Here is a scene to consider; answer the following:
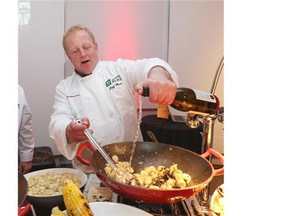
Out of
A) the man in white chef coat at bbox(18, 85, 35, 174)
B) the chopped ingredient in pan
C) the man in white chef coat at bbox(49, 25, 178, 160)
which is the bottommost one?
the man in white chef coat at bbox(18, 85, 35, 174)

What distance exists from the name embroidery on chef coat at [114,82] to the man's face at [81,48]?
124 millimetres

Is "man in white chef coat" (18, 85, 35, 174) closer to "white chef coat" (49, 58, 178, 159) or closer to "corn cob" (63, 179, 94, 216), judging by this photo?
"white chef coat" (49, 58, 178, 159)

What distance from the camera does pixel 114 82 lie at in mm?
1383

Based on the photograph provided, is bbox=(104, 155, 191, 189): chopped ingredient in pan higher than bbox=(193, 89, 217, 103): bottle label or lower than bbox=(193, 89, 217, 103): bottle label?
lower

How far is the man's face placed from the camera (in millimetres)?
1295

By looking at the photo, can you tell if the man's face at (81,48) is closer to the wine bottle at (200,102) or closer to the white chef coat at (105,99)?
the white chef coat at (105,99)

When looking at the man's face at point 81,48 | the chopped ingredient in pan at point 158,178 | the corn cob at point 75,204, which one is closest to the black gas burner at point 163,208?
the chopped ingredient in pan at point 158,178

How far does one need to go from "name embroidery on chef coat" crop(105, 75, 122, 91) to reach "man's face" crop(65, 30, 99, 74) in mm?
124

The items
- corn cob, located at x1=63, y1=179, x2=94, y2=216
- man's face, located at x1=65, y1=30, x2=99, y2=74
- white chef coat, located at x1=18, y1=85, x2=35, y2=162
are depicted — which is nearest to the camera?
corn cob, located at x1=63, y1=179, x2=94, y2=216

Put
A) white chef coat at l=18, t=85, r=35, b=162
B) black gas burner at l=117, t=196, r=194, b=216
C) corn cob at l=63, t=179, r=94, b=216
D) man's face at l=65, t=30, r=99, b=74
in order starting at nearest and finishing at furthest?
corn cob at l=63, t=179, r=94, b=216, black gas burner at l=117, t=196, r=194, b=216, man's face at l=65, t=30, r=99, b=74, white chef coat at l=18, t=85, r=35, b=162

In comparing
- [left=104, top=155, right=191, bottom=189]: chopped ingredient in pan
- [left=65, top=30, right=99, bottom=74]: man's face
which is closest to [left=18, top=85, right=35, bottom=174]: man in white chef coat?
[left=65, top=30, right=99, bottom=74]: man's face

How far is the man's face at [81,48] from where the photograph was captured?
129 centimetres

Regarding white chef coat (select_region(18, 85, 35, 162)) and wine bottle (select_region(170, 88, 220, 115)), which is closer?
wine bottle (select_region(170, 88, 220, 115))
